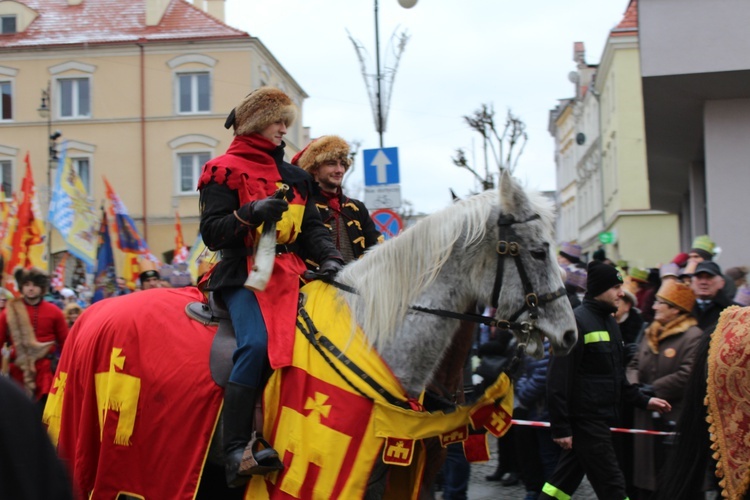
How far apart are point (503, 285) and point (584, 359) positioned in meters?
2.37

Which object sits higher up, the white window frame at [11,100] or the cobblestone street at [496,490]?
the white window frame at [11,100]

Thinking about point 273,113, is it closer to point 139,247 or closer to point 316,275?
point 316,275

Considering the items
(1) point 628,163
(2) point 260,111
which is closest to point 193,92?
(1) point 628,163

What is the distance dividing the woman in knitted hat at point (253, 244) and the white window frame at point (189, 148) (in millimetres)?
32608

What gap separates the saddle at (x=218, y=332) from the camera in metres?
4.48

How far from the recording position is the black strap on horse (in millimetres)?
4168

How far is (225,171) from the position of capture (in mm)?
4613

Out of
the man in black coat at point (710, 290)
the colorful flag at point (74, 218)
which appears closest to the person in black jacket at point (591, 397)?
the man in black coat at point (710, 290)

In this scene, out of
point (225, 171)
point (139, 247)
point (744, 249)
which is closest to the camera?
point (225, 171)

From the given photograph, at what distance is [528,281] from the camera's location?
4.22m

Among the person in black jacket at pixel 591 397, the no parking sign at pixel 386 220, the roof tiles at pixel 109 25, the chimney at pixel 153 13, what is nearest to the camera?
the person in black jacket at pixel 591 397

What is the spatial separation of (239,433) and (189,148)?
33.8 m

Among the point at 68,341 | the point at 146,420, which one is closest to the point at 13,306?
the point at 68,341

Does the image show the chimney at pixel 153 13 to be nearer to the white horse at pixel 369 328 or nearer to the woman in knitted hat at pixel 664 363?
the woman in knitted hat at pixel 664 363
